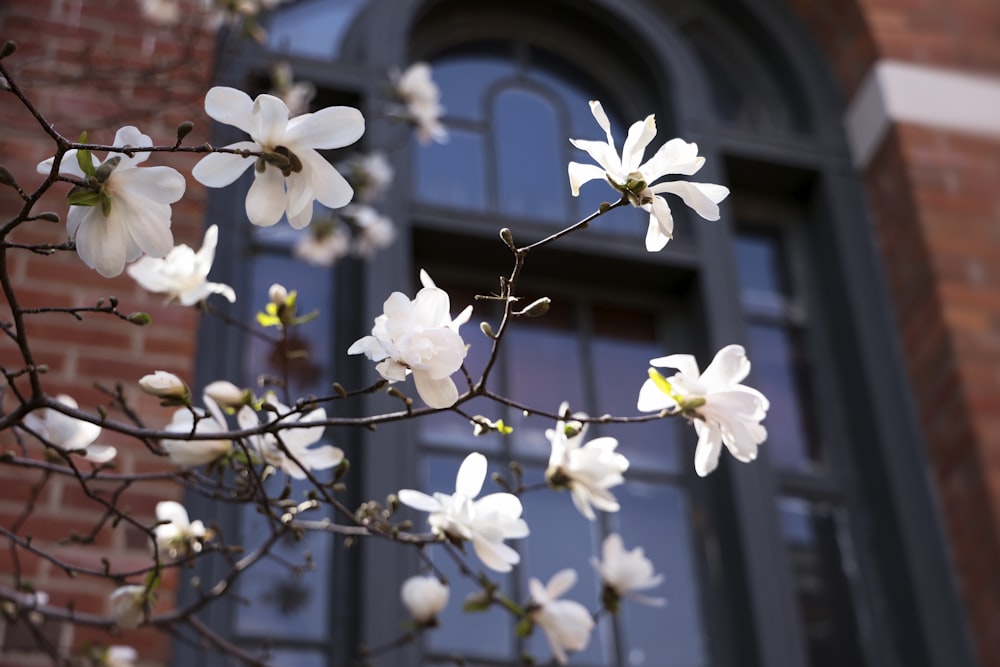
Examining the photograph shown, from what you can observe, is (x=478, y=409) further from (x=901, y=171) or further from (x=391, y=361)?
(x=391, y=361)

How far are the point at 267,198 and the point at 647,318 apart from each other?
1927 mm

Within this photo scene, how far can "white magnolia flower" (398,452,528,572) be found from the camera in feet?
4.30

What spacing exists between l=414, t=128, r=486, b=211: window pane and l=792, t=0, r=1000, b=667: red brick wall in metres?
0.94

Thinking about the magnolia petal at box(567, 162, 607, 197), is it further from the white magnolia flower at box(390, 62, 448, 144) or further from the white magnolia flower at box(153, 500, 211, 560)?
the white magnolia flower at box(390, 62, 448, 144)

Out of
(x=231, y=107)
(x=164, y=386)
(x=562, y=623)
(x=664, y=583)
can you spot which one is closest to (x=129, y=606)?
(x=164, y=386)

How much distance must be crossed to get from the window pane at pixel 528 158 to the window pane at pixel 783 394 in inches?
21.5

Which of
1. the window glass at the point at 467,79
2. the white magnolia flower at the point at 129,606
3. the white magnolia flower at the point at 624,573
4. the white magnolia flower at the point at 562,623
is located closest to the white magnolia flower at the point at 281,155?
the white magnolia flower at the point at 129,606

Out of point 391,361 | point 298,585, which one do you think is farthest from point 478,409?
point 391,361

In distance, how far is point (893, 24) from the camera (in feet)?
10.8

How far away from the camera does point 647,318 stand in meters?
3.03

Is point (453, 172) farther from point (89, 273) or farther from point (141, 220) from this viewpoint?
point (141, 220)

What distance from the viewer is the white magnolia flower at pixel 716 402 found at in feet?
4.02

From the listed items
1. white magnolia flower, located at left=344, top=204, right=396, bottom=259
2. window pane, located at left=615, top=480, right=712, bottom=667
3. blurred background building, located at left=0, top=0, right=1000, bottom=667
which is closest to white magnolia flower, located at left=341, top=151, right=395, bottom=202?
white magnolia flower, located at left=344, top=204, right=396, bottom=259

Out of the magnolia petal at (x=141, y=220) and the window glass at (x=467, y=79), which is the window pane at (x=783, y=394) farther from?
the magnolia petal at (x=141, y=220)
